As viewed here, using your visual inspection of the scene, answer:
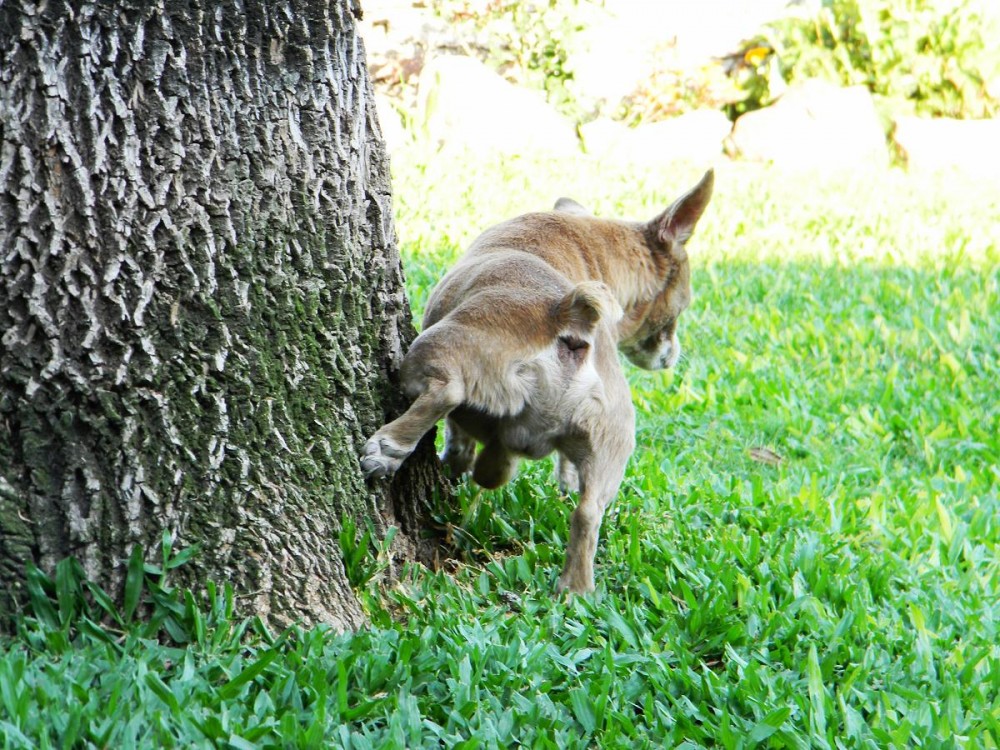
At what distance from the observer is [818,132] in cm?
1297

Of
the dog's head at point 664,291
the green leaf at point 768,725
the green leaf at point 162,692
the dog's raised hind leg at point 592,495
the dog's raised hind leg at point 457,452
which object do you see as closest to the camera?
the green leaf at point 162,692

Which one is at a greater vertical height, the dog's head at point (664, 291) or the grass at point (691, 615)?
the dog's head at point (664, 291)

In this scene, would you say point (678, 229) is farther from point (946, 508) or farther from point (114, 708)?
point (114, 708)

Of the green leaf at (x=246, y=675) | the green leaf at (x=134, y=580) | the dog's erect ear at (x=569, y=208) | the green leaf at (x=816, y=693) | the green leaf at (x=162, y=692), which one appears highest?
the dog's erect ear at (x=569, y=208)

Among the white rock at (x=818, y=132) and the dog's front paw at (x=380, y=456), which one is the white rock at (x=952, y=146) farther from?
the dog's front paw at (x=380, y=456)

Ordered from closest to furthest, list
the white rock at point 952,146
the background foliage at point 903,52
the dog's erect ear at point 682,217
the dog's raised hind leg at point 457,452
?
the dog's raised hind leg at point 457,452
the dog's erect ear at point 682,217
the white rock at point 952,146
the background foliage at point 903,52

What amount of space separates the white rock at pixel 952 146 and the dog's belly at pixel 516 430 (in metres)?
10.3

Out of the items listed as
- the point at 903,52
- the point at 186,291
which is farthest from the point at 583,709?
the point at 903,52

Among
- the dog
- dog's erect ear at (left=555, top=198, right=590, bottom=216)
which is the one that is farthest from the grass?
dog's erect ear at (left=555, top=198, right=590, bottom=216)

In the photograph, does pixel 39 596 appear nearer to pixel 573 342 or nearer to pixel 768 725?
pixel 573 342

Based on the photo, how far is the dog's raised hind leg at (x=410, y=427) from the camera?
11.2ft

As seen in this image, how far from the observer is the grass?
285 cm

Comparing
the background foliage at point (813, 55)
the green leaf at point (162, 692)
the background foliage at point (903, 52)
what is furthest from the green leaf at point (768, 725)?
the background foliage at point (903, 52)

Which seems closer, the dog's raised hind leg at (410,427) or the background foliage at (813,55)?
the dog's raised hind leg at (410,427)
